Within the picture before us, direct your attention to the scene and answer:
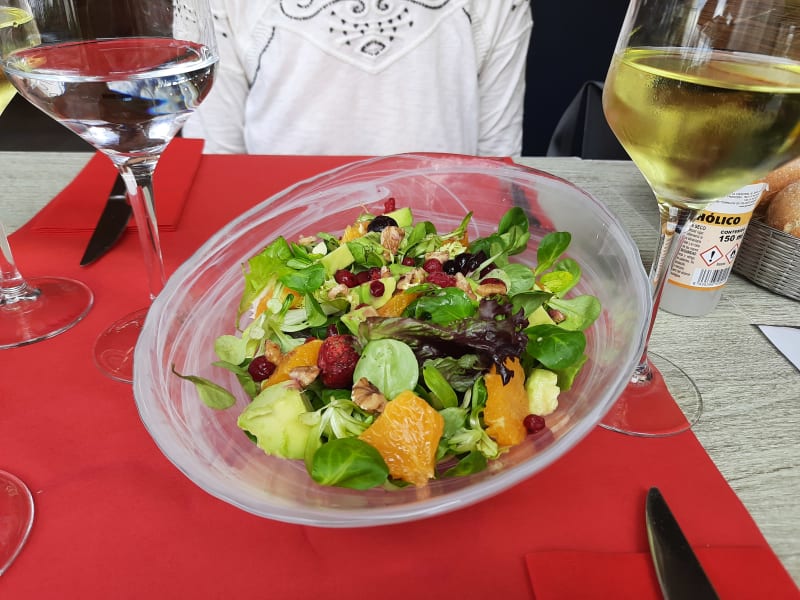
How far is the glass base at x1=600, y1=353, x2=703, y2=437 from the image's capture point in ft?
1.85

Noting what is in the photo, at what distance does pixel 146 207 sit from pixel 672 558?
1.95 ft

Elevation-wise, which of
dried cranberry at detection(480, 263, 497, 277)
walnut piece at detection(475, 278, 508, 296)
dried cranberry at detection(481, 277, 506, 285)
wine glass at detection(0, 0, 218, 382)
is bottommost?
dried cranberry at detection(480, 263, 497, 277)

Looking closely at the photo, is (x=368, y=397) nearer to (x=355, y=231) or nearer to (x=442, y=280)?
(x=442, y=280)

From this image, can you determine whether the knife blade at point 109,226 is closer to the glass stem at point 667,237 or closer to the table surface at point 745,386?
the table surface at point 745,386

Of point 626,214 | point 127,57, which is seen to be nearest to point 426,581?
point 127,57

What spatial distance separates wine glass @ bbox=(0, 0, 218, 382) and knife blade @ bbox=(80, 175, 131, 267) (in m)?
0.32

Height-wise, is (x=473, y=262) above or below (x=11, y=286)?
above

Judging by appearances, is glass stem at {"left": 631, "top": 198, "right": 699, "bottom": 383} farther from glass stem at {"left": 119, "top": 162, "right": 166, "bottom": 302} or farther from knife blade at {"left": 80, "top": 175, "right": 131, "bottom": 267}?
knife blade at {"left": 80, "top": 175, "right": 131, "bottom": 267}

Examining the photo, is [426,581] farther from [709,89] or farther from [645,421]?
[709,89]

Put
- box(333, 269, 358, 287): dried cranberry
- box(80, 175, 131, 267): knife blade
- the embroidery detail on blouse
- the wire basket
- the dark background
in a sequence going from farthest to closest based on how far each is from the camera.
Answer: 1. the dark background
2. the embroidery detail on blouse
3. box(80, 175, 131, 267): knife blade
4. the wire basket
5. box(333, 269, 358, 287): dried cranberry

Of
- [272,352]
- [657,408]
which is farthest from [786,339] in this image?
[272,352]

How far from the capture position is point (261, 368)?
1.72 feet

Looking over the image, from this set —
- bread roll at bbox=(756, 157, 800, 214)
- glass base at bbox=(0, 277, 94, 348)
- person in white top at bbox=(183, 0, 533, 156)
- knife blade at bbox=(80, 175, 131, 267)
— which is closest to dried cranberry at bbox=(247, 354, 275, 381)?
glass base at bbox=(0, 277, 94, 348)

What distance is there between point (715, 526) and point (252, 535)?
36cm
